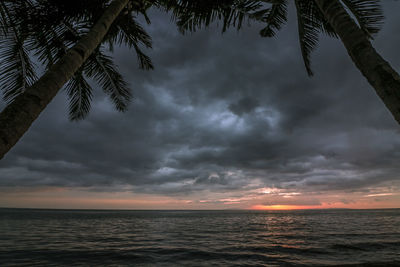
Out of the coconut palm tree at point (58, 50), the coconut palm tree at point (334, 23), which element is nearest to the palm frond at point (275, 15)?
the coconut palm tree at point (334, 23)

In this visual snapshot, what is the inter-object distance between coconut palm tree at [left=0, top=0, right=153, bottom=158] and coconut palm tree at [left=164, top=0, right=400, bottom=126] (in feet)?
6.04

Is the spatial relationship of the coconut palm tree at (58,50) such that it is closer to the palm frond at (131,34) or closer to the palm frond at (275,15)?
the palm frond at (131,34)

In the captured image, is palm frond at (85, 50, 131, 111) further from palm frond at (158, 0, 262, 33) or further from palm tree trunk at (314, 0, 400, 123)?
palm tree trunk at (314, 0, 400, 123)

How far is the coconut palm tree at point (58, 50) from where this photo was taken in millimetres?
2057

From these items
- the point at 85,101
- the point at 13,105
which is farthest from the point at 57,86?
the point at 85,101

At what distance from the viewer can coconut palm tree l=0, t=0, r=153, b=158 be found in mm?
2057

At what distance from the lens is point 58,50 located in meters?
5.38

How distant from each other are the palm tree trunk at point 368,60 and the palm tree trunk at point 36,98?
3.04 meters

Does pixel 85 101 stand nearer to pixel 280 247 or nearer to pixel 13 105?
pixel 13 105

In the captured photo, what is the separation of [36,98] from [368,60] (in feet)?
10.4

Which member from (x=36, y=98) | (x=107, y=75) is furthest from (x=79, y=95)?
(x=36, y=98)

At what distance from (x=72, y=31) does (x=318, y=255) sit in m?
10.7

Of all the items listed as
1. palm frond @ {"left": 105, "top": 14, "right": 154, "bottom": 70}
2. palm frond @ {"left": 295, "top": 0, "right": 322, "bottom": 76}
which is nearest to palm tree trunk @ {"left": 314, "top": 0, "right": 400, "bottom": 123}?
palm frond @ {"left": 295, "top": 0, "right": 322, "bottom": 76}

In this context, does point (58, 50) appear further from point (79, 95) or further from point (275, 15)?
point (275, 15)
